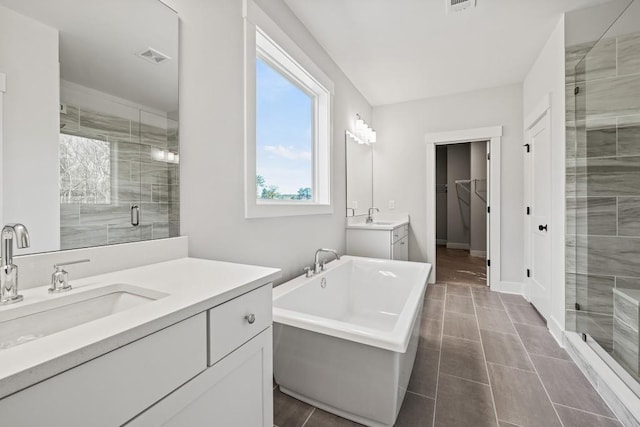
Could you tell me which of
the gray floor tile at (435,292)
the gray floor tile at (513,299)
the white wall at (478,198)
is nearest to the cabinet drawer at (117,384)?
the gray floor tile at (435,292)

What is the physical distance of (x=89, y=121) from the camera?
1.03 m

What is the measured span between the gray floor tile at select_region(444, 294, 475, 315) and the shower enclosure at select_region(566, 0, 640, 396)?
2.85 ft

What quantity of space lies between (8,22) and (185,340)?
106 cm

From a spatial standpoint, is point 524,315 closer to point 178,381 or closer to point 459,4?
point 459,4

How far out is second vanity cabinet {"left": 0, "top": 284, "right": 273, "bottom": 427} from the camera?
467 mm

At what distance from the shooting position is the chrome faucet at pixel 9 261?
0.72 m

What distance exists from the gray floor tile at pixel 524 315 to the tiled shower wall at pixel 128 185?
3047 mm

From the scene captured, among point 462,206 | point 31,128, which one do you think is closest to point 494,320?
point 31,128

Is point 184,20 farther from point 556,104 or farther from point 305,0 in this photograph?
point 556,104

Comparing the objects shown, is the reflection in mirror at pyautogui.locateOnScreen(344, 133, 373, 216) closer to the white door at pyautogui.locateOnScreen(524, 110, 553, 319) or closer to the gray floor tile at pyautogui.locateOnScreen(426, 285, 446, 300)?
the gray floor tile at pyautogui.locateOnScreen(426, 285, 446, 300)

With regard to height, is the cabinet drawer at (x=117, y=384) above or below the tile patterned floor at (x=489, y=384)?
above

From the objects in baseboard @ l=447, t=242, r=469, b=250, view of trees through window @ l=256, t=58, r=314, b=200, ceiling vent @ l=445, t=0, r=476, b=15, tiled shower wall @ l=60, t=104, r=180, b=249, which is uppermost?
ceiling vent @ l=445, t=0, r=476, b=15

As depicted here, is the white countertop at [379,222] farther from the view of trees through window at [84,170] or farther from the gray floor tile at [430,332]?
the view of trees through window at [84,170]

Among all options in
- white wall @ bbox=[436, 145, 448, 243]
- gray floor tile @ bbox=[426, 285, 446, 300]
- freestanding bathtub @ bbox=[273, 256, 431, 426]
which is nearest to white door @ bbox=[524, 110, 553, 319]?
gray floor tile @ bbox=[426, 285, 446, 300]
